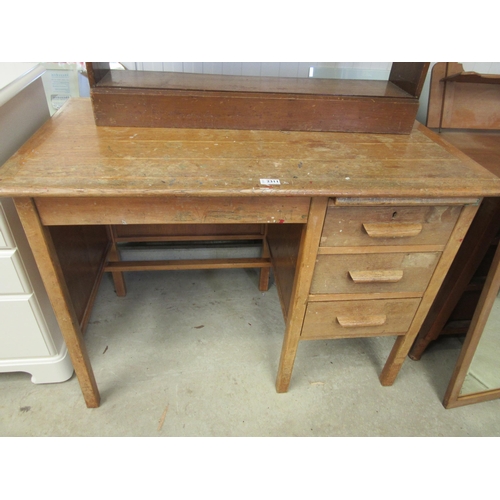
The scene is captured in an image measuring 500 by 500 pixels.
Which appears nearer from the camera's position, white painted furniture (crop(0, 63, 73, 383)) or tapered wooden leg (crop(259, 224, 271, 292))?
white painted furniture (crop(0, 63, 73, 383))

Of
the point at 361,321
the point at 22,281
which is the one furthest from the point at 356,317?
the point at 22,281

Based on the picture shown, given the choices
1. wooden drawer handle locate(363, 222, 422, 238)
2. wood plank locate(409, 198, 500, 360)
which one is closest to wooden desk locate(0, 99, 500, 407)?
wooden drawer handle locate(363, 222, 422, 238)

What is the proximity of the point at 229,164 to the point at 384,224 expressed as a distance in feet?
1.53

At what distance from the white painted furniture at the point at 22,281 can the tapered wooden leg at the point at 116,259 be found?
467 millimetres

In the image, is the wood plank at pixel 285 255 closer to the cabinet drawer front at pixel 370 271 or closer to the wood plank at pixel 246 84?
the cabinet drawer front at pixel 370 271

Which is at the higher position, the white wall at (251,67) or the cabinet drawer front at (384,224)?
the white wall at (251,67)

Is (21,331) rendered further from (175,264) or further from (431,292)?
(431,292)

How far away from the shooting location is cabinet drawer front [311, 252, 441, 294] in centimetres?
113

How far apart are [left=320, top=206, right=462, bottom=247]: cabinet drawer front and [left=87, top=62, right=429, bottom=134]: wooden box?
387 millimetres

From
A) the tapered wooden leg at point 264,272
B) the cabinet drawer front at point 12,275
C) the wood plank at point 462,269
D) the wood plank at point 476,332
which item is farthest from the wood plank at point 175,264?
the wood plank at point 476,332

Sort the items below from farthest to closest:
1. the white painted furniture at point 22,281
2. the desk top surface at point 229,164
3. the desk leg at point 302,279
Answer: the white painted furniture at point 22,281
the desk leg at point 302,279
the desk top surface at point 229,164

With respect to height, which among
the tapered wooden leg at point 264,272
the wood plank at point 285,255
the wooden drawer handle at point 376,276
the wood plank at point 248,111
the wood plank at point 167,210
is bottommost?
the tapered wooden leg at point 264,272

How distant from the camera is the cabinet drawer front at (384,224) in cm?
104

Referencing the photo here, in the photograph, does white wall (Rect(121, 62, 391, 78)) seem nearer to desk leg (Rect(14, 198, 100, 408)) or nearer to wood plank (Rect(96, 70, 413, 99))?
wood plank (Rect(96, 70, 413, 99))
